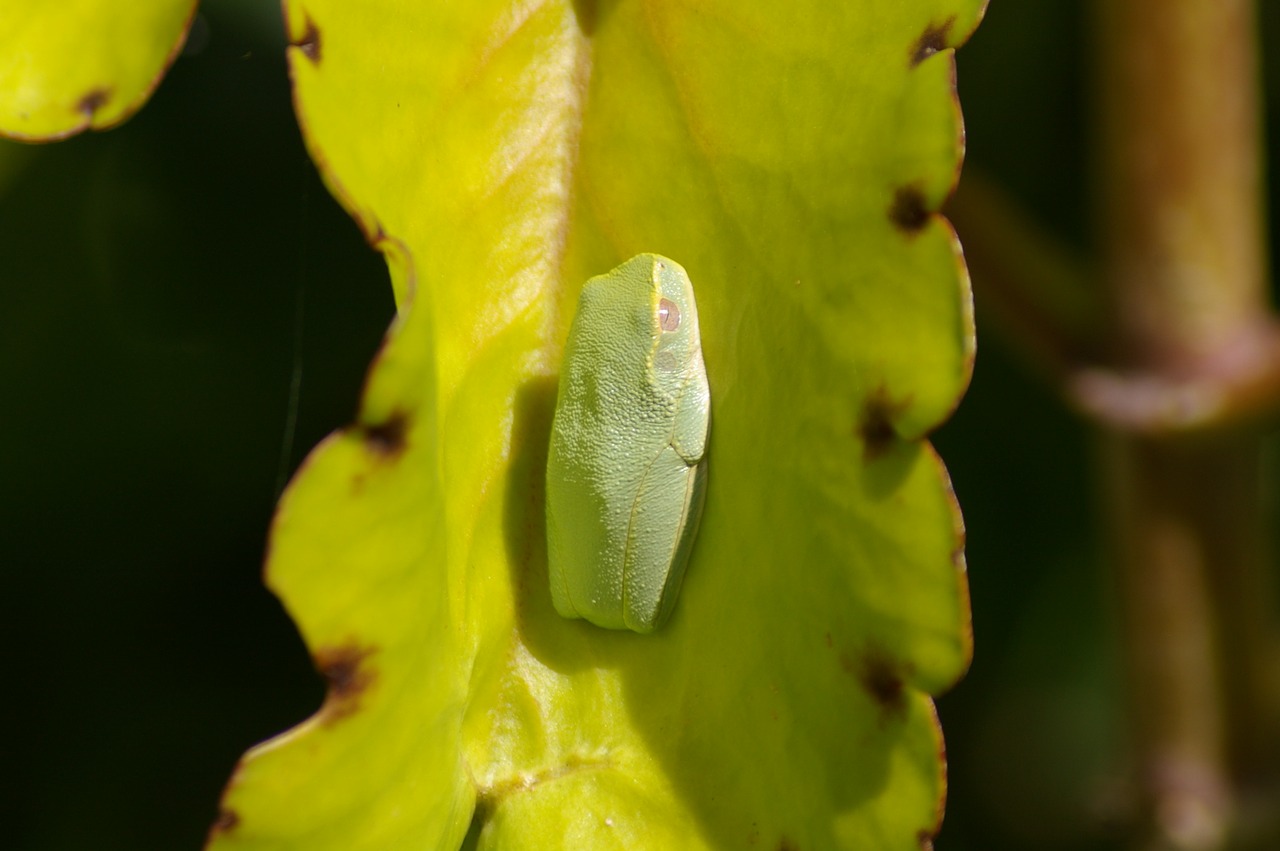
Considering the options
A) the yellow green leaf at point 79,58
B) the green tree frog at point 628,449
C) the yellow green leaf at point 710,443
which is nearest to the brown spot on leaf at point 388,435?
the yellow green leaf at point 710,443

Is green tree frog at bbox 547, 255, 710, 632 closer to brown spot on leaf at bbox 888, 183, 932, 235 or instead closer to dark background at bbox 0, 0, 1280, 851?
brown spot on leaf at bbox 888, 183, 932, 235

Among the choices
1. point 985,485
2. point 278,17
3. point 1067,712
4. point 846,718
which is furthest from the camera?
point 1067,712

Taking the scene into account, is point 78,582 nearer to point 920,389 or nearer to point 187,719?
point 187,719

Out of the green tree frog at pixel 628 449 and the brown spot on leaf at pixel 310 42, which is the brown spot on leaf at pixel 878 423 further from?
the brown spot on leaf at pixel 310 42

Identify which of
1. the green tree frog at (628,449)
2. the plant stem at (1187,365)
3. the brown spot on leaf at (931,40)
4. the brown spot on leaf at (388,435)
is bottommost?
the plant stem at (1187,365)

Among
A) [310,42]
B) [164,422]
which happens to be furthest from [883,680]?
[164,422]

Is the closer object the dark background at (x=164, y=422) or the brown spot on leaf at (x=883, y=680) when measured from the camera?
the brown spot on leaf at (x=883, y=680)

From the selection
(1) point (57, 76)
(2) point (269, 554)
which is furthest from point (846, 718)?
(1) point (57, 76)
